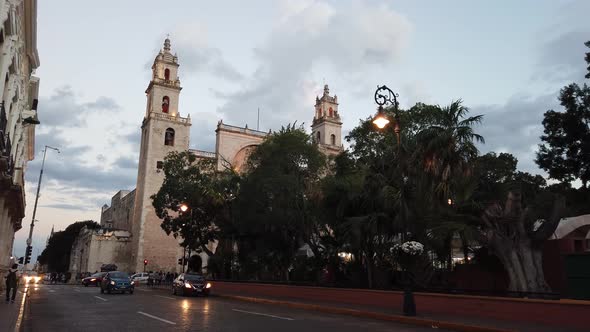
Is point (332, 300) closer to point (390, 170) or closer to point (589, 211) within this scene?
point (390, 170)

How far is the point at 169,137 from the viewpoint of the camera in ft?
220

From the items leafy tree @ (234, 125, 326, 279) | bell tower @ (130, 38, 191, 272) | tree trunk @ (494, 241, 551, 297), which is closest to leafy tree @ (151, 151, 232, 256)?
leafy tree @ (234, 125, 326, 279)

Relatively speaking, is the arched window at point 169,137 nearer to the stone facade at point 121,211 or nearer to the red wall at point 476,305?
the stone facade at point 121,211

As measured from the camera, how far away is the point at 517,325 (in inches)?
471

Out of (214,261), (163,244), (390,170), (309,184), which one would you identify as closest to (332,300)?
(390,170)

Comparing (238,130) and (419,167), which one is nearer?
(419,167)

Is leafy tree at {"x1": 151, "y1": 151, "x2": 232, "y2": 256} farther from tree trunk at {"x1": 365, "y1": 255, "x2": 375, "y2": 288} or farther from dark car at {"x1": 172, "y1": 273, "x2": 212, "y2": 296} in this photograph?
tree trunk at {"x1": 365, "y1": 255, "x2": 375, "y2": 288}

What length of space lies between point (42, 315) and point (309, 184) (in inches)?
644

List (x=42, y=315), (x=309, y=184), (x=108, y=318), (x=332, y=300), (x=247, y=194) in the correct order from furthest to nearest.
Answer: (x=247, y=194) → (x=309, y=184) → (x=332, y=300) → (x=42, y=315) → (x=108, y=318)

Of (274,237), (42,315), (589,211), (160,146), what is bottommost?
(42,315)

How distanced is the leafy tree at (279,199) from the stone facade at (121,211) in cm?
4689

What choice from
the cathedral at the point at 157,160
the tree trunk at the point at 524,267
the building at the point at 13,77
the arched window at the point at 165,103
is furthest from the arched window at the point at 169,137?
the tree trunk at the point at 524,267

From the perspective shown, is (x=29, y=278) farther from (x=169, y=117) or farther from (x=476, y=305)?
(x=476, y=305)

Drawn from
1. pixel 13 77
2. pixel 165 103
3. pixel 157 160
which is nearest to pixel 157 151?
pixel 157 160
